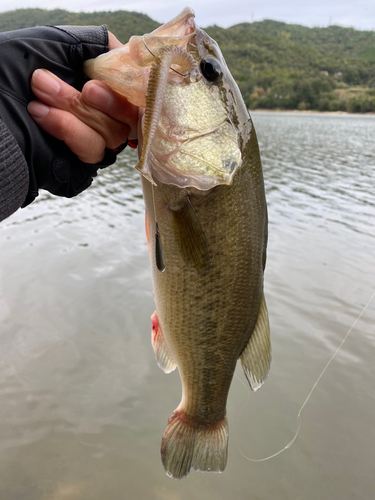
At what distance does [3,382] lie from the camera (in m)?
3.80

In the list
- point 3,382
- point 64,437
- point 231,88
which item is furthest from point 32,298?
point 231,88

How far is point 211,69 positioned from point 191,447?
1.84 meters

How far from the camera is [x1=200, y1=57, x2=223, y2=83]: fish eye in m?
1.49

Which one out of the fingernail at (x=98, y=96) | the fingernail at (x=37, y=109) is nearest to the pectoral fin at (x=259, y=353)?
the fingernail at (x=98, y=96)

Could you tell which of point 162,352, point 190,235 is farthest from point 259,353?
point 190,235

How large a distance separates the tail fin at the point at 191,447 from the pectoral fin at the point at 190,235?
0.94 m

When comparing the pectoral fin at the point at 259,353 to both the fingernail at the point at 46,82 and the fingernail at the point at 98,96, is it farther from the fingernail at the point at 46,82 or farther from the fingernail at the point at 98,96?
the fingernail at the point at 46,82

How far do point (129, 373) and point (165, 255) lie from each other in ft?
9.50

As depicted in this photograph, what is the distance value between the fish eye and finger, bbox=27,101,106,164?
1.80 feet

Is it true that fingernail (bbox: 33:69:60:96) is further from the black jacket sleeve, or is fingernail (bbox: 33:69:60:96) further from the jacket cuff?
the jacket cuff

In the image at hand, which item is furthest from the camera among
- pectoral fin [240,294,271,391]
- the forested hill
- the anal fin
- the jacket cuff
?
the forested hill

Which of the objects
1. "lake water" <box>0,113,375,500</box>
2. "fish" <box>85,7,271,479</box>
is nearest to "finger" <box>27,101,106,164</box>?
"fish" <box>85,7,271,479</box>

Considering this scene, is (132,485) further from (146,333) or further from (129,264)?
(129,264)

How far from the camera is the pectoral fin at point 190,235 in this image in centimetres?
151
